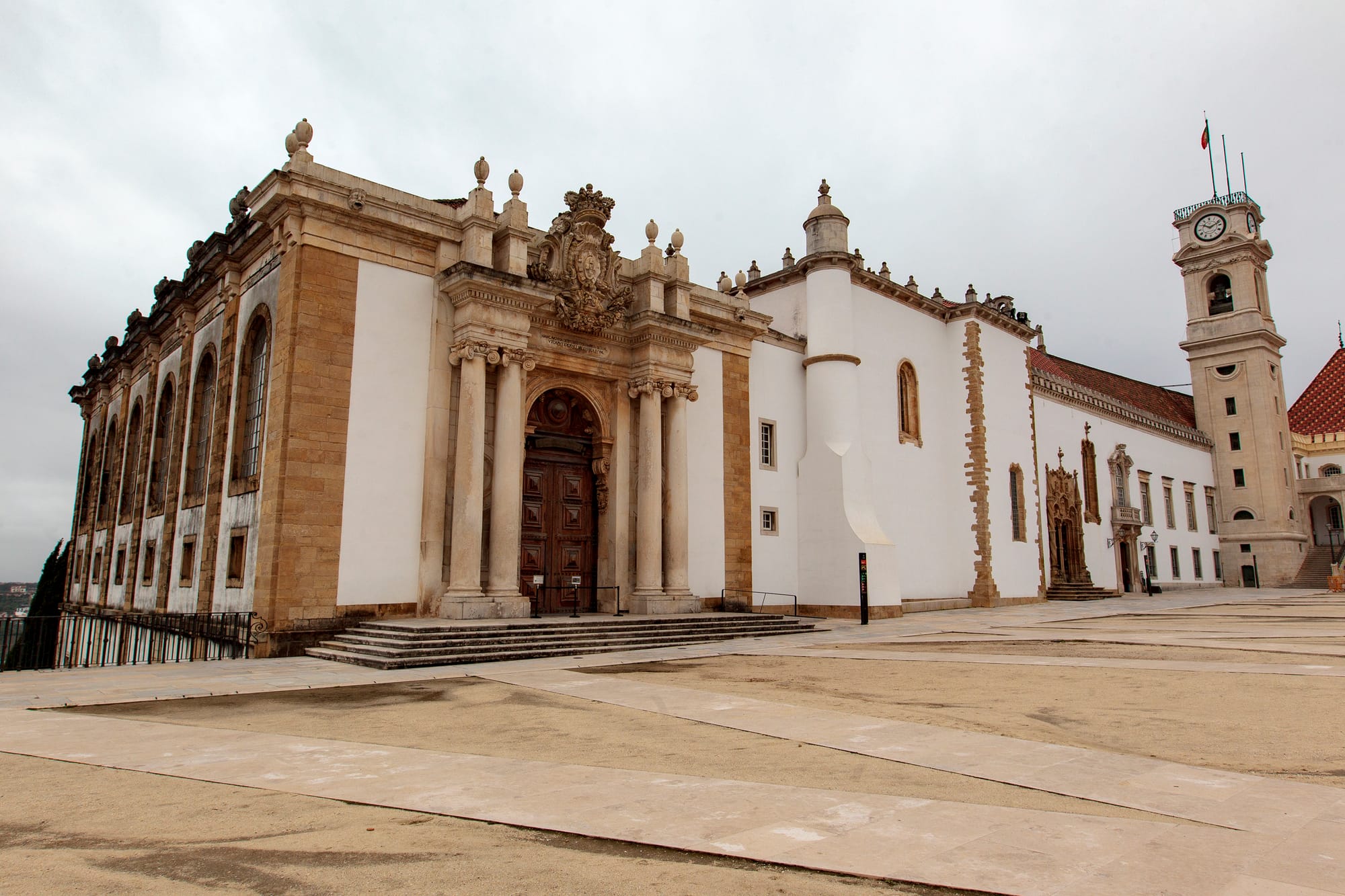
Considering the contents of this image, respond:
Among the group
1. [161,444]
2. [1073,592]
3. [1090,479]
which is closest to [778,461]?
[1073,592]

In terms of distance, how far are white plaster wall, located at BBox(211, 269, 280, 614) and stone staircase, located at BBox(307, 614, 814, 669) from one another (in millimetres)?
2398

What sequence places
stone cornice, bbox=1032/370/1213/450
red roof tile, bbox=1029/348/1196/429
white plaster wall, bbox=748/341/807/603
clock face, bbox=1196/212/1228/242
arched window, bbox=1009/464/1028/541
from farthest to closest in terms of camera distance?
clock face, bbox=1196/212/1228/242 → red roof tile, bbox=1029/348/1196/429 → stone cornice, bbox=1032/370/1213/450 → arched window, bbox=1009/464/1028/541 → white plaster wall, bbox=748/341/807/603

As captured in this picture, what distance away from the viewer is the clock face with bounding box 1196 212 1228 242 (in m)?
52.8

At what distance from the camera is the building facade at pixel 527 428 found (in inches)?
636

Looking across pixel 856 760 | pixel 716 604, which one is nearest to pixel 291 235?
pixel 716 604

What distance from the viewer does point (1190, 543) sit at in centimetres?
4969

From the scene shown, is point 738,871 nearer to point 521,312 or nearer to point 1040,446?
point 521,312

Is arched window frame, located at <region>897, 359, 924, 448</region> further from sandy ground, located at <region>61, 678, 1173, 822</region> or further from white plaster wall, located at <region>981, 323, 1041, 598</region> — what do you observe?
sandy ground, located at <region>61, 678, 1173, 822</region>

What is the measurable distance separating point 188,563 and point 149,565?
4.30 meters

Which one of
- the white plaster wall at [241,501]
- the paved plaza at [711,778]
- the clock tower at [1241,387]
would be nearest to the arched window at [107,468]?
the white plaster wall at [241,501]

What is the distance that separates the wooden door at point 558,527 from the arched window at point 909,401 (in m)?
12.7

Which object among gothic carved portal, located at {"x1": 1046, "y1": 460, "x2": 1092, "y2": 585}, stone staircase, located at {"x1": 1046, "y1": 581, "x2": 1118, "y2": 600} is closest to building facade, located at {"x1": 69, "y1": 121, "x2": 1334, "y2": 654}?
stone staircase, located at {"x1": 1046, "y1": 581, "x2": 1118, "y2": 600}

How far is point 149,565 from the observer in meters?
23.2

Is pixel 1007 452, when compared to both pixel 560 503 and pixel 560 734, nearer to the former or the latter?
pixel 560 503
